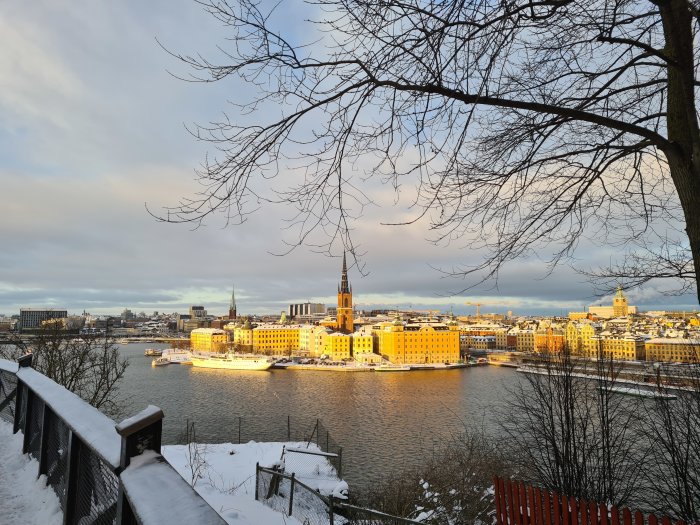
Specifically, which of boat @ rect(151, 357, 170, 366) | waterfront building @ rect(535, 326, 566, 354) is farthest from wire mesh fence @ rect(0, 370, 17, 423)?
boat @ rect(151, 357, 170, 366)

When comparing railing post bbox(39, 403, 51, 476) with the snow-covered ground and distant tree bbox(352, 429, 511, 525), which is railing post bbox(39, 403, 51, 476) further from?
distant tree bbox(352, 429, 511, 525)

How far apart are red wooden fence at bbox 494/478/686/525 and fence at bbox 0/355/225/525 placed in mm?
3747

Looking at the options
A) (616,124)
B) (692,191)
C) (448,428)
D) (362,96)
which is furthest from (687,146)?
(448,428)

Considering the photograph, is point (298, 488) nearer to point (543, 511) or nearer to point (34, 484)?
point (543, 511)

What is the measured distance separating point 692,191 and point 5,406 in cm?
591

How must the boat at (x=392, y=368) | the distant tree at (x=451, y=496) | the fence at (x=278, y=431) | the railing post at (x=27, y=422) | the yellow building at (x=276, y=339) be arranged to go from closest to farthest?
the railing post at (x=27, y=422), the distant tree at (x=451, y=496), the fence at (x=278, y=431), the boat at (x=392, y=368), the yellow building at (x=276, y=339)

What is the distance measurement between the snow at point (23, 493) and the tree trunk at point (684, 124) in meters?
3.64

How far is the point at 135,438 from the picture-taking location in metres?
1.33

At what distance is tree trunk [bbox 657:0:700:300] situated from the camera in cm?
228

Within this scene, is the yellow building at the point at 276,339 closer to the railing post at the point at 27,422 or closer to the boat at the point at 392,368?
the boat at the point at 392,368

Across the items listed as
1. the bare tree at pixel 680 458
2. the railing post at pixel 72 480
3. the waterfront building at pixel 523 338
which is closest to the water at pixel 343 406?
the bare tree at pixel 680 458

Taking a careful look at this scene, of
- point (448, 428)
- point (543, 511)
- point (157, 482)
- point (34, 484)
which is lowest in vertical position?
point (448, 428)

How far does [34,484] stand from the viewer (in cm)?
294

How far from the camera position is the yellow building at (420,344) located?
229 ft
